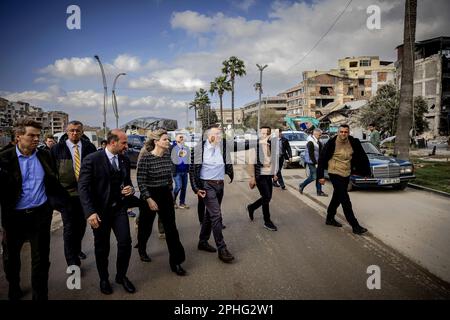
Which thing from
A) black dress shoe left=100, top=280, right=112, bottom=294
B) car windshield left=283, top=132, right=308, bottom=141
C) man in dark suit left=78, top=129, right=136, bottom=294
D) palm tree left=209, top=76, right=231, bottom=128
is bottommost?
black dress shoe left=100, top=280, right=112, bottom=294

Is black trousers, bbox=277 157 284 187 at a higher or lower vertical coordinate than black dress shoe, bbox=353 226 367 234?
higher

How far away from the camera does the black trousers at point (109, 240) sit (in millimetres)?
3619

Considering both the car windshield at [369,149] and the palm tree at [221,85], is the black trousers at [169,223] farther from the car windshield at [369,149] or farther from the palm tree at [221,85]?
the palm tree at [221,85]

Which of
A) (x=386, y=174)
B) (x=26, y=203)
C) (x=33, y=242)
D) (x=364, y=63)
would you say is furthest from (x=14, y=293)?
(x=364, y=63)

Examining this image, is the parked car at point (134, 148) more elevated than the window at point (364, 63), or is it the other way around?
the window at point (364, 63)

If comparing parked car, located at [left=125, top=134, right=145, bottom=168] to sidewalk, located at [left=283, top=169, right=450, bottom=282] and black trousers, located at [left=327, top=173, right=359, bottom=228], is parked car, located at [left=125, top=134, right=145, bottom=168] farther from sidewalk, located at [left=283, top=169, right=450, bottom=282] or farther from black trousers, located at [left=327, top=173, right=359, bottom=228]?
black trousers, located at [left=327, top=173, right=359, bottom=228]

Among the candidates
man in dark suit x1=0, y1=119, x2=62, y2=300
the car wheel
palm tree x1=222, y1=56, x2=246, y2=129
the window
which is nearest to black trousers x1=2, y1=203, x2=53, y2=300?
man in dark suit x1=0, y1=119, x2=62, y2=300

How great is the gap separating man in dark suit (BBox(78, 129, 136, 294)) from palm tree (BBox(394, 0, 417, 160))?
36.8ft

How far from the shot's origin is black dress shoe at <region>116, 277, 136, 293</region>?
3607 mm

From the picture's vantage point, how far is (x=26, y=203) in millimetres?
3293

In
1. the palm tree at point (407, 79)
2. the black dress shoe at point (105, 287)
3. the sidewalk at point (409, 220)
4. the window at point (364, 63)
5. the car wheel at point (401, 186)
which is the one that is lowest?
the sidewalk at point (409, 220)

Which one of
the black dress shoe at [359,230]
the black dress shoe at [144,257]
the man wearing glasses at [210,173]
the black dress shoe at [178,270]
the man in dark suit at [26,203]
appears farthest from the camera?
the black dress shoe at [359,230]

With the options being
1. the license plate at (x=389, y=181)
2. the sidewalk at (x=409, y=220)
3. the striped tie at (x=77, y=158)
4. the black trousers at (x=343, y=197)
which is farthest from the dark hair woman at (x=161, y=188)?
the license plate at (x=389, y=181)
